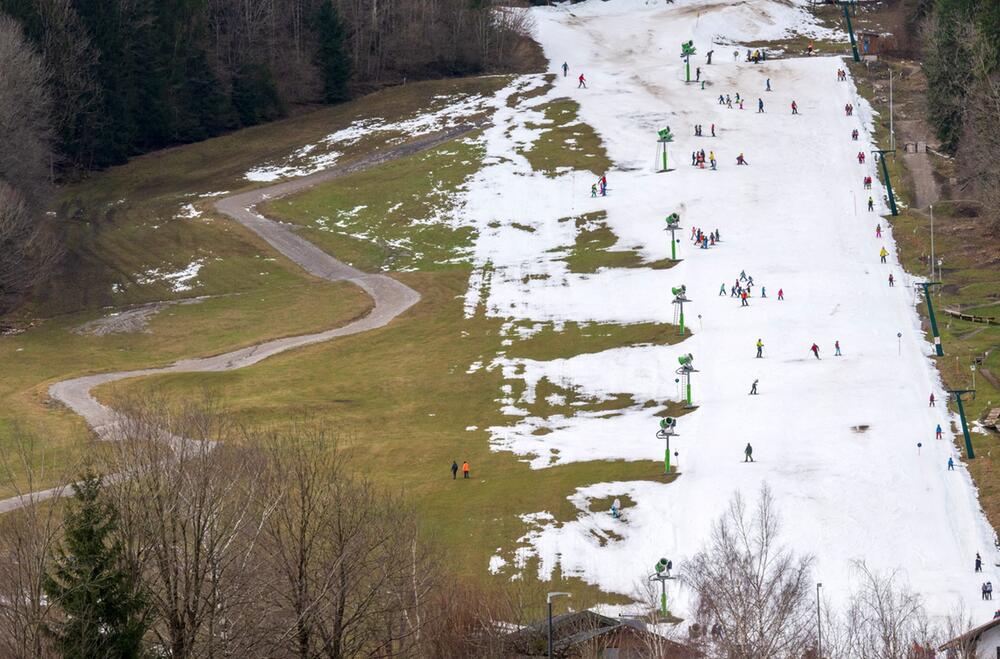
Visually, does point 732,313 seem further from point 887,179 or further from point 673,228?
point 887,179

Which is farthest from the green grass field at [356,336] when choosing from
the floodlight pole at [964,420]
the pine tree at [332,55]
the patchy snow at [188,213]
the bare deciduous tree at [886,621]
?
the floodlight pole at [964,420]

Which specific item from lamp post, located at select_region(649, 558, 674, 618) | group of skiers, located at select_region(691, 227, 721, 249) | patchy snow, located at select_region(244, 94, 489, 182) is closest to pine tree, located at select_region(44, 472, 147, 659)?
lamp post, located at select_region(649, 558, 674, 618)

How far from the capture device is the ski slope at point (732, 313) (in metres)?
72.6

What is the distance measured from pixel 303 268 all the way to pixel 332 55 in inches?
1607

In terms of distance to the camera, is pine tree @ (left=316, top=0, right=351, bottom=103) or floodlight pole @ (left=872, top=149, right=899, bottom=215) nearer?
floodlight pole @ (left=872, top=149, right=899, bottom=215)

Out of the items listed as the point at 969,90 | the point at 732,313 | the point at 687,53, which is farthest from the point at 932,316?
the point at 687,53

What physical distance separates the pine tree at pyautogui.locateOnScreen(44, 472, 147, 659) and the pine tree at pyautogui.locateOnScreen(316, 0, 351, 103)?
390 ft

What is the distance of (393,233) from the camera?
129m

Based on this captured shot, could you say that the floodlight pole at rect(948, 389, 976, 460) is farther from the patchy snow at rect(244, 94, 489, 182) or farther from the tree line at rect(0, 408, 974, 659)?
the patchy snow at rect(244, 94, 489, 182)

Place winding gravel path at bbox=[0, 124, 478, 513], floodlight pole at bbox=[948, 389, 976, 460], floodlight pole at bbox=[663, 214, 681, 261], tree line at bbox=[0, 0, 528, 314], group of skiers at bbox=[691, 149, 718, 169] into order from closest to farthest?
floodlight pole at bbox=[948, 389, 976, 460], winding gravel path at bbox=[0, 124, 478, 513], floodlight pole at bbox=[663, 214, 681, 261], tree line at bbox=[0, 0, 528, 314], group of skiers at bbox=[691, 149, 718, 169]

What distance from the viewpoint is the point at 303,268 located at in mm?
122688

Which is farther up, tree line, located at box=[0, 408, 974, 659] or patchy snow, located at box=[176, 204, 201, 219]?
tree line, located at box=[0, 408, 974, 659]

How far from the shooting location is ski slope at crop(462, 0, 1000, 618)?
72.6 meters

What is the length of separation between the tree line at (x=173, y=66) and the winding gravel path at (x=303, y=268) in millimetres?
15063
